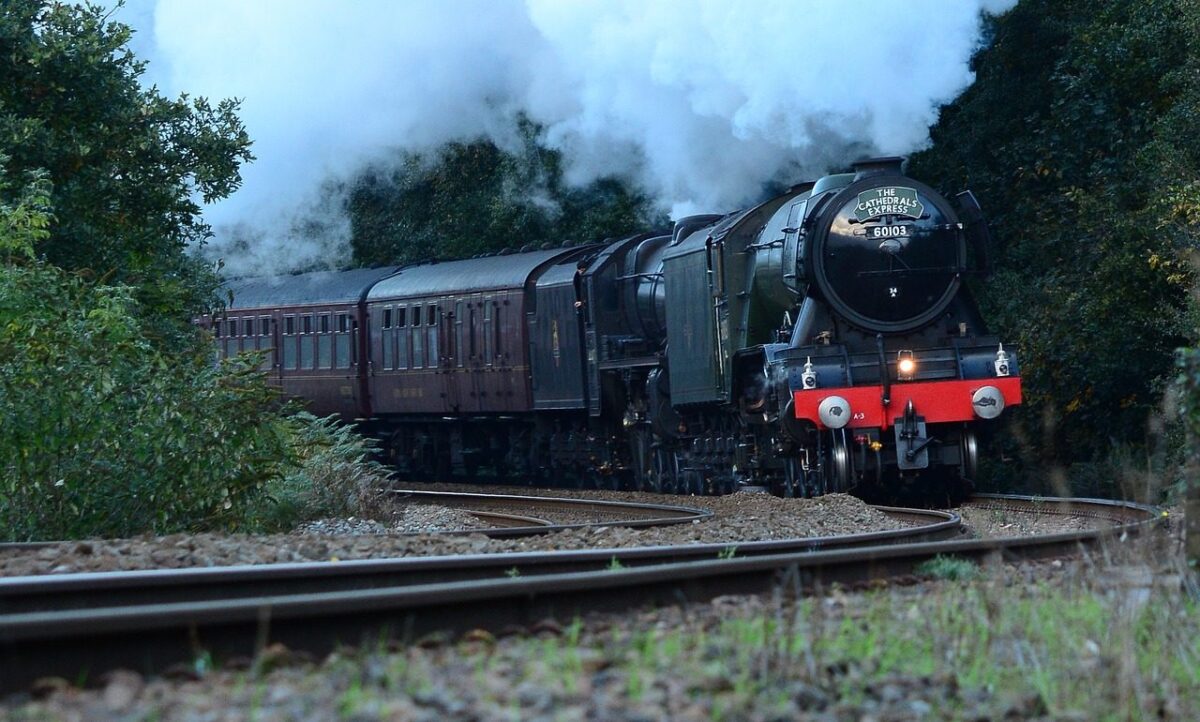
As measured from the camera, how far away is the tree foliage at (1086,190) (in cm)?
1777

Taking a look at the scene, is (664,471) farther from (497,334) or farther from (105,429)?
(105,429)

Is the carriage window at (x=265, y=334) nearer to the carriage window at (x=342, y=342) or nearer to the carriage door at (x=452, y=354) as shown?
the carriage window at (x=342, y=342)

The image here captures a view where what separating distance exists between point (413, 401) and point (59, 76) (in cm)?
882

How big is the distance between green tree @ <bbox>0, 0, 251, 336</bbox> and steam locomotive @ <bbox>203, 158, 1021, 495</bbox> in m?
1.74

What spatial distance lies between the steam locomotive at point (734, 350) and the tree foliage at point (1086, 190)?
5.15 ft

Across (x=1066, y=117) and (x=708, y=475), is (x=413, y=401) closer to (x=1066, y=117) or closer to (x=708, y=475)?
(x=708, y=475)

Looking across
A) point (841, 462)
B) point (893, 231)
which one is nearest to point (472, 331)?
point (893, 231)

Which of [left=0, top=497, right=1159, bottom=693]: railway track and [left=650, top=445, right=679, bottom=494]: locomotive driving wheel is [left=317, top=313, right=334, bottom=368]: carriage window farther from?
[left=0, top=497, right=1159, bottom=693]: railway track

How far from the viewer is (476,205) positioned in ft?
107

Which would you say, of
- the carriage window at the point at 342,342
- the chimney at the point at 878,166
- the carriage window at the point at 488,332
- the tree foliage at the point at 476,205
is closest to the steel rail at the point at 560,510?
the carriage window at the point at 488,332

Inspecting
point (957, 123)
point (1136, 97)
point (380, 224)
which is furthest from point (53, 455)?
point (380, 224)

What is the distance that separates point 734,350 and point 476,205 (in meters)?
17.4

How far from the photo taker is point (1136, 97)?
21.4 metres

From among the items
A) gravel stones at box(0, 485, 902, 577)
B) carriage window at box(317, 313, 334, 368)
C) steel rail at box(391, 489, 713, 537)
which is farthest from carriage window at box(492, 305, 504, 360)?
gravel stones at box(0, 485, 902, 577)
